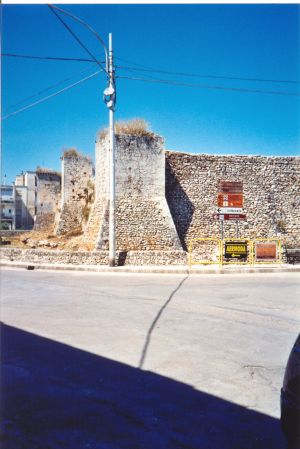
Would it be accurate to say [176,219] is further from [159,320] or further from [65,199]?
[159,320]

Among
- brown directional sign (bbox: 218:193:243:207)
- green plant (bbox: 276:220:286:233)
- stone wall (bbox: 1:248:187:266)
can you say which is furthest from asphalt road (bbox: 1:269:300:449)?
green plant (bbox: 276:220:286:233)

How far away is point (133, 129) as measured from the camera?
19.8 meters

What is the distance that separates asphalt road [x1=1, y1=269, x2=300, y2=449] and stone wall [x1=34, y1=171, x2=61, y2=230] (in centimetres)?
2558

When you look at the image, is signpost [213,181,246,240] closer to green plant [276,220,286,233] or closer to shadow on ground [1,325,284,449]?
green plant [276,220,286,233]

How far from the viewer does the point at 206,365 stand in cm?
442

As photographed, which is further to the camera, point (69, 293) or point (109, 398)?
point (69, 293)

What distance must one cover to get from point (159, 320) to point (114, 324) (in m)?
0.79

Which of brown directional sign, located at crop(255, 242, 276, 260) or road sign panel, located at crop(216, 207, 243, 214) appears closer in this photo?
brown directional sign, located at crop(255, 242, 276, 260)

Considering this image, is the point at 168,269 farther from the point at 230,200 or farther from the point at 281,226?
the point at 281,226

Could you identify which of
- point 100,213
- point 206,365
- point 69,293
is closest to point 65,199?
point 100,213

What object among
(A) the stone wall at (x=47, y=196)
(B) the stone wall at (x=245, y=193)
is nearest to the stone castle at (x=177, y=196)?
(B) the stone wall at (x=245, y=193)

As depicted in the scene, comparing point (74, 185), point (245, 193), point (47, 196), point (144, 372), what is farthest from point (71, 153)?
point (144, 372)

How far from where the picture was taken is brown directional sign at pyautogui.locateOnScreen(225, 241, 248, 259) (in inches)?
620

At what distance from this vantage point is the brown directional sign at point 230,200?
1773 cm
